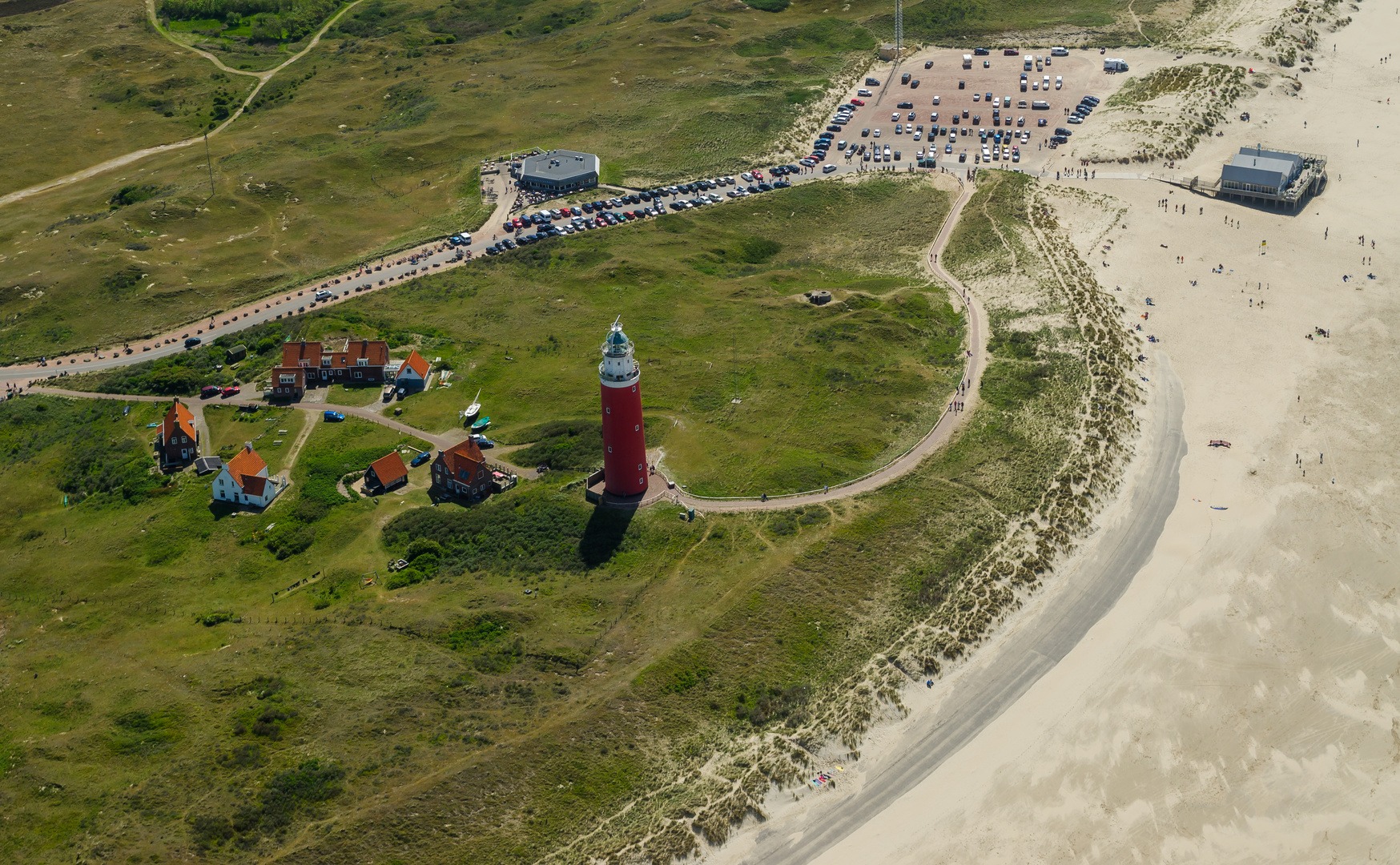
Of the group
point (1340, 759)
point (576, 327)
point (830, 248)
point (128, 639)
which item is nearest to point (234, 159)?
point (576, 327)

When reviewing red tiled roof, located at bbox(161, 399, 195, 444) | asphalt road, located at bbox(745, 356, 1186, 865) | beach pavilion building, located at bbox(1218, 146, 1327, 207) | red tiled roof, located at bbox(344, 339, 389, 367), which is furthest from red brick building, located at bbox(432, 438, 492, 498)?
beach pavilion building, located at bbox(1218, 146, 1327, 207)

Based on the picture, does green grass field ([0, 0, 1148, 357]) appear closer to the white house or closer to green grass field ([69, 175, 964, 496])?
green grass field ([69, 175, 964, 496])

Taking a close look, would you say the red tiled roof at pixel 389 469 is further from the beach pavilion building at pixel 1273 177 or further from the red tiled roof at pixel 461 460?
the beach pavilion building at pixel 1273 177

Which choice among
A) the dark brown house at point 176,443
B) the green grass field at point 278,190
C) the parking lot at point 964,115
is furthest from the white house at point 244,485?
the parking lot at point 964,115

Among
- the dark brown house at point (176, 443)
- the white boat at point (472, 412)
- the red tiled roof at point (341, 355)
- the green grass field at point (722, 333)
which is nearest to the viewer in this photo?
the green grass field at point (722, 333)

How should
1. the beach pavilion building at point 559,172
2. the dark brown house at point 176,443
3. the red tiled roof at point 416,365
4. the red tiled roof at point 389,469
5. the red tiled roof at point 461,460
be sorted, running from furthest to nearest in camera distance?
the beach pavilion building at point 559,172
the red tiled roof at point 416,365
the dark brown house at point 176,443
the red tiled roof at point 389,469
the red tiled roof at point 461,460

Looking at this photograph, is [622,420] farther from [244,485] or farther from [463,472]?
[244,485]

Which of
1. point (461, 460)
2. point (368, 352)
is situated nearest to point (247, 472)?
point (461, 460)

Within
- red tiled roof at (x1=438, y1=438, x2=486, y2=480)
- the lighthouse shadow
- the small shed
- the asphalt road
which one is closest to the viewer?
the asphalt road
